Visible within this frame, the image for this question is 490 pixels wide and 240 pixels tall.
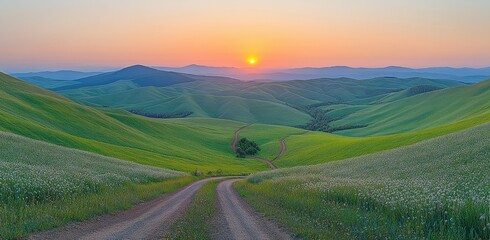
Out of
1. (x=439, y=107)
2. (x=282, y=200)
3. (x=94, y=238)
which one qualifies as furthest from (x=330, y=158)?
(x=439, y=107)

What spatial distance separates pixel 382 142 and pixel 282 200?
56654 mm

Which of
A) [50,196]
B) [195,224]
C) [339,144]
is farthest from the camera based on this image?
[339,144]

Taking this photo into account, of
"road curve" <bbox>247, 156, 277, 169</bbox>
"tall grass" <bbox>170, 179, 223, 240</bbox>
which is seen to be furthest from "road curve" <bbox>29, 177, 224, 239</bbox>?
"road curve" <bbox>247, 156, 277, 169</bbox>

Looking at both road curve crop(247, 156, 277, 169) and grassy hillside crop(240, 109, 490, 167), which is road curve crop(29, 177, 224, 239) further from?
road curve crop(247, 156, 277, 169)

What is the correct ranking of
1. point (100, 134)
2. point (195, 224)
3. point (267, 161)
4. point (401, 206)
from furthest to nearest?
point (267, 161)
point (100, 134)
point (195, 224)
point (401, 206)

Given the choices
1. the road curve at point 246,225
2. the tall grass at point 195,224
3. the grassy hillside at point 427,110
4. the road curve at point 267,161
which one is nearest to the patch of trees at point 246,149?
the road curve at point 267,161

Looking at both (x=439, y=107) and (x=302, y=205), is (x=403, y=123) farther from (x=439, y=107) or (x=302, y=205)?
(x=302, y=205)

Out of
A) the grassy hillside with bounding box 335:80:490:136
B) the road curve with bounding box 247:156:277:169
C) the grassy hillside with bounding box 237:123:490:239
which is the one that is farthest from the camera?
the grassy hillside with bounding box 335:80:490:136

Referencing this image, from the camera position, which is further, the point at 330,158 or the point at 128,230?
the point at 330,158

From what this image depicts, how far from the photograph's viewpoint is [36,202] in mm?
18469

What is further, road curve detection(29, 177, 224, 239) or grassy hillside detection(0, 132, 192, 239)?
grassy hillside detection(0, 132, 192, 239)

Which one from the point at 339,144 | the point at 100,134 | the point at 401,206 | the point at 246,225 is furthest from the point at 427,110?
the point at 246,225

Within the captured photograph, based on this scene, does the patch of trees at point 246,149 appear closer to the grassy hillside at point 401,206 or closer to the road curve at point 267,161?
the road curve at point 267,161

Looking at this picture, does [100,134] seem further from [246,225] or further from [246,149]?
[246,225]
